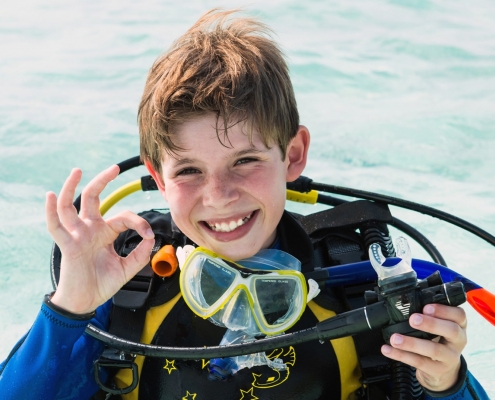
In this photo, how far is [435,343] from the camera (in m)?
1.74

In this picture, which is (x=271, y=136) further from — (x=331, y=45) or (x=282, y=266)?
(x=331, y=45)

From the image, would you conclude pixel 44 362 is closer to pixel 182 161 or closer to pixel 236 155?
pixel 182 161

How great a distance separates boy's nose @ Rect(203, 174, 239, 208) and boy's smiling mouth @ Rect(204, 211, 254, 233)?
8cm

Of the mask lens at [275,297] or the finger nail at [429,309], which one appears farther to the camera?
the mask lens at [275,297]

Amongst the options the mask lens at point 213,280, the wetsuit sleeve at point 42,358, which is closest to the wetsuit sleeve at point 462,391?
the mask lens at point 213,280

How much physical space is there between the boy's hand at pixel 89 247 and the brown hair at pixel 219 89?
190mm

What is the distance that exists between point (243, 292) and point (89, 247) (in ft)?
1.47

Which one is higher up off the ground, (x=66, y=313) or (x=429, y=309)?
(x=429, y=309)

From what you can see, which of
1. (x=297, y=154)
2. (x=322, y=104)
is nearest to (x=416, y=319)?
(x=297, y=154)

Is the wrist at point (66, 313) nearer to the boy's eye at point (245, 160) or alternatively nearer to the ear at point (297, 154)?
the boy's eye at point (245, 160)

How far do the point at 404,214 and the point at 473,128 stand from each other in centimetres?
123

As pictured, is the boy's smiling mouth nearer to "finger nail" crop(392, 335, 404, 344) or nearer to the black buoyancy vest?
the black buoyancy vest

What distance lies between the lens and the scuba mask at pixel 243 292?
2023 millimetres

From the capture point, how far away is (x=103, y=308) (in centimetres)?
221
